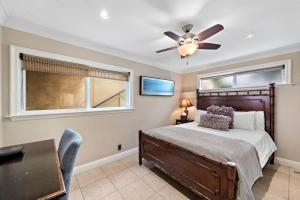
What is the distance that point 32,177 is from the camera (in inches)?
33.9

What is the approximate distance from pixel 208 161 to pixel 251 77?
8.63 ft

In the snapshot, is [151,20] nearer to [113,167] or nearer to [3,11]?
[3,11]

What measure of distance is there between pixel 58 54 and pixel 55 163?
1.79m

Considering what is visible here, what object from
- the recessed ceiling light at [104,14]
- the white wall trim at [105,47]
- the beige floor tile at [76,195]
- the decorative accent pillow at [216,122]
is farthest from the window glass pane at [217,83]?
the beige floor tile at [76,195]

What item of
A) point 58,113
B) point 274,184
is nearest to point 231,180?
point 274,184

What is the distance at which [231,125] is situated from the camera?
2.78 metres

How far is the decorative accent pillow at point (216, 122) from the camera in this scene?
2.62m

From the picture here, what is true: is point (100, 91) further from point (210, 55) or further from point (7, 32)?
point (210, 55)

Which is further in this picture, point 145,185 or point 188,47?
point 145,185

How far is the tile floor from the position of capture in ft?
5.99

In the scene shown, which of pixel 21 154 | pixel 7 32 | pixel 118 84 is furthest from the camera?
pixel 118 84

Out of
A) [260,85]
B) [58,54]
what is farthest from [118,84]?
[260,85]

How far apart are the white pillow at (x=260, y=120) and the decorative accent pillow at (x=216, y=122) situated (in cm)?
56

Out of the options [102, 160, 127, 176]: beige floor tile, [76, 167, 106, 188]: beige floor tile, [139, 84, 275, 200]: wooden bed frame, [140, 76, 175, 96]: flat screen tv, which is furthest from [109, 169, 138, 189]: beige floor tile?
[140, 76, 175, 96]: flat screen tv
